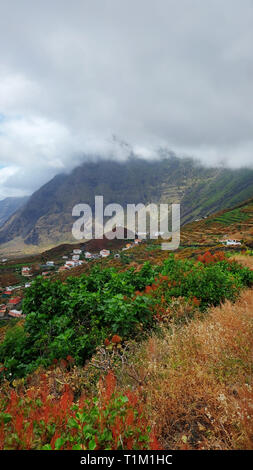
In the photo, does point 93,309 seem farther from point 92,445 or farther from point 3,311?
point 3,311

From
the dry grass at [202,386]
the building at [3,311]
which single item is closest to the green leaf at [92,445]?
the dry grass at [202,386]

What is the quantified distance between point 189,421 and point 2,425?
76.7 inches

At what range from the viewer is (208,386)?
2633 mm

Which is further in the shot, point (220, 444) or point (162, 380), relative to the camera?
point (162, 380)

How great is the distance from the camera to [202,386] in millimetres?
2652

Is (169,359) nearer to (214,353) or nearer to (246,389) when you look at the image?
(214,353)

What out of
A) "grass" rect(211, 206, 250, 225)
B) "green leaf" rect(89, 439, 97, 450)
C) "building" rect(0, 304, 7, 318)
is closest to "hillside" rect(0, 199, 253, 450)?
"green leaf" rect(89, 439, 97, 450)

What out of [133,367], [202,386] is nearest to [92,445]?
[133,367]

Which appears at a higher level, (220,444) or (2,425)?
(2,425)

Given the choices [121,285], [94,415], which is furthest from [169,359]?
[121,285]

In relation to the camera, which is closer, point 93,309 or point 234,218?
point 93,309

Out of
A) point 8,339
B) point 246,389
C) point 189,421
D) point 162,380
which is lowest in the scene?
point 8,339

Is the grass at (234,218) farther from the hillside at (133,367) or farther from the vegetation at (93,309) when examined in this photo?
the vegetation at (93,309)
